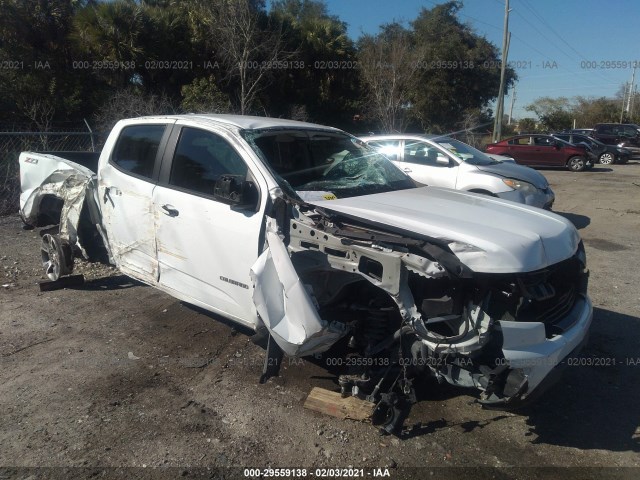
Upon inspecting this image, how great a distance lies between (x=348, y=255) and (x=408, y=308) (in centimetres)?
47

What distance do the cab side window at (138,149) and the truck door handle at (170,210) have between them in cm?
47

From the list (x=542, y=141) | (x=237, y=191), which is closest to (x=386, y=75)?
(x=542, y=141)

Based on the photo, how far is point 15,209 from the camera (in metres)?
9.97

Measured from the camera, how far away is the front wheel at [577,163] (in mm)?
22180

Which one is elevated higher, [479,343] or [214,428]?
[479,343]

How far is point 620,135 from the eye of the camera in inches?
1145

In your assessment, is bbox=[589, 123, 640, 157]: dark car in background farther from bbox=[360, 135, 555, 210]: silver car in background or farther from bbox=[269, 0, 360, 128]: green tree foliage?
bbox=[360, 135, 555, 210]: silver car in background

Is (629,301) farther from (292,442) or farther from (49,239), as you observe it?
(49,239)

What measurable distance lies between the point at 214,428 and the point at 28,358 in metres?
1.96

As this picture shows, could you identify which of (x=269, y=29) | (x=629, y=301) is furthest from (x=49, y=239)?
(x=269, y=29)

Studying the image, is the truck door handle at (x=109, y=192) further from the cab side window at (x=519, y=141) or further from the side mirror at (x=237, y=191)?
the cab side window at (x=519, y=141)

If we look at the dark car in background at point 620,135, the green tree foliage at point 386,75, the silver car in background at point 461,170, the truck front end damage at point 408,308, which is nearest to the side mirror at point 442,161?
the silver car in background at point 461,170

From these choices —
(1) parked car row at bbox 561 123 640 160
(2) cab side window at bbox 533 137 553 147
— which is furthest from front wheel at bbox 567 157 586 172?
(1) parked car row at bbox 561 123 640 160

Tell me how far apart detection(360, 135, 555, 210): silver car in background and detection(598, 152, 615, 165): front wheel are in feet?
60.2
